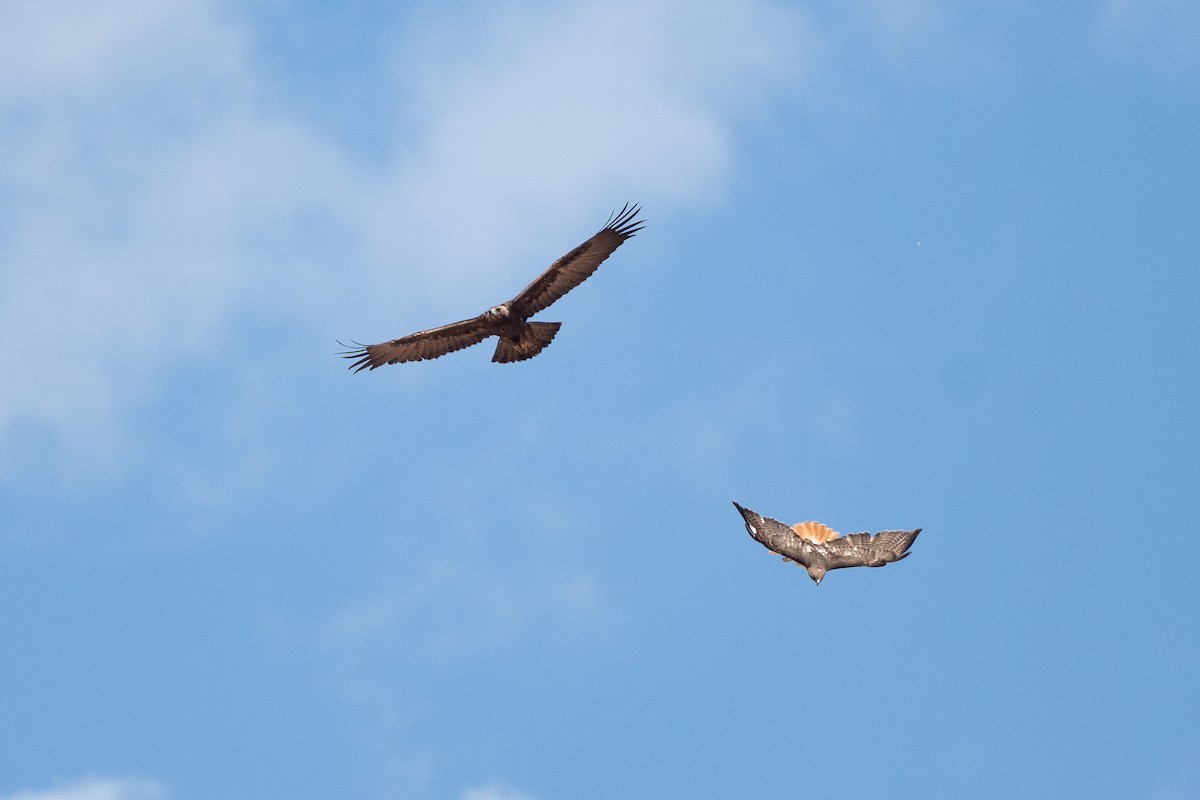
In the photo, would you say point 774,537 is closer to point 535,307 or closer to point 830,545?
point 830,545

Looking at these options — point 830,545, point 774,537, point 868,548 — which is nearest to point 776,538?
point 774,537

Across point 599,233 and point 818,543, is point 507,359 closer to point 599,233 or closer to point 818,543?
point 599,233

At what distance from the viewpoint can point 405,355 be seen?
24.7 metres

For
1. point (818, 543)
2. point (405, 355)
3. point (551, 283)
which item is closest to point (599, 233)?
point (551, 283)

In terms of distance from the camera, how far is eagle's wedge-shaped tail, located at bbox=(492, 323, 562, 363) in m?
23.6

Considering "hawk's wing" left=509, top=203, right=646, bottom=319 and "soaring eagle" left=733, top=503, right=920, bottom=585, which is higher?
"hawk's wing" left=509, top=203, right=646, bottom=319

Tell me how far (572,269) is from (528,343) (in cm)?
136

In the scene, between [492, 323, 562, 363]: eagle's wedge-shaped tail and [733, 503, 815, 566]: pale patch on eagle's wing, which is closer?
[733, 503, 815, 566]: pale patch on eagle's wing

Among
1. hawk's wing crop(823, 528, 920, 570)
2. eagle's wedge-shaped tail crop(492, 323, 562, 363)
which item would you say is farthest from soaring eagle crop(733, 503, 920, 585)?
eagle's wedge-shaped tail crop(492, 323, 562, 363)

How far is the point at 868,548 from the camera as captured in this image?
21.6 m

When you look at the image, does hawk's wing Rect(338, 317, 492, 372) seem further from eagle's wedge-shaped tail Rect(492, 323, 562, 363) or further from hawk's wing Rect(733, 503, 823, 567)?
hawk's wing Rect(733, 503, 823, 567)

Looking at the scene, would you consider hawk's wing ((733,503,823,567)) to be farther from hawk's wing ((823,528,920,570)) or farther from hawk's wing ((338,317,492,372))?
hawk's wing ((338,317,492,372))

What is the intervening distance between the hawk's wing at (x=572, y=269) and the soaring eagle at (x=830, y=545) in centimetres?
478

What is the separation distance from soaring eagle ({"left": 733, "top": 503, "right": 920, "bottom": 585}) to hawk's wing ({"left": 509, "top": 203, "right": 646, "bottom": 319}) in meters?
4.78
